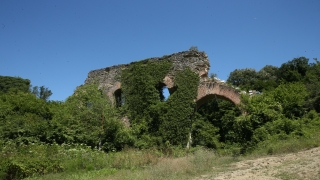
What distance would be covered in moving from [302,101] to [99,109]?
28.7ft

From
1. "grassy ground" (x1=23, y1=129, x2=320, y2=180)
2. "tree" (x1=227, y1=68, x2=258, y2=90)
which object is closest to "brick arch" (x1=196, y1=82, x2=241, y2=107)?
"grassy ground" (x1=23, y1=129, x2=320, y2=180)

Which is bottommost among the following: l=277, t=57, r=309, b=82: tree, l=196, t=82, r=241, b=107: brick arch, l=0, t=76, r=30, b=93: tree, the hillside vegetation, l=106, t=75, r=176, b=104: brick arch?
the hillside vegetation

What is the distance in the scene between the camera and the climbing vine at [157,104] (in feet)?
45.9

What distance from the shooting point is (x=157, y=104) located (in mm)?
14594

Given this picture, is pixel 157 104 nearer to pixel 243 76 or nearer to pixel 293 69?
pixel 293 69

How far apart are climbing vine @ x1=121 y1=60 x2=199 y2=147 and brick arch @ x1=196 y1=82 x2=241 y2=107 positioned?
30cm

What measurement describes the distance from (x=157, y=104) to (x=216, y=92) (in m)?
2.76

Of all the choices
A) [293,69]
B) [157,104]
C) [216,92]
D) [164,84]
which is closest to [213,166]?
[216,92]

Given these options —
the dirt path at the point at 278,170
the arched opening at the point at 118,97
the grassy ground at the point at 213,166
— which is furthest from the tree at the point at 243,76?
the dirt path at the point at 278,170

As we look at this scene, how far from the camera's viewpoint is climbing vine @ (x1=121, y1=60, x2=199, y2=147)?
45.9ft

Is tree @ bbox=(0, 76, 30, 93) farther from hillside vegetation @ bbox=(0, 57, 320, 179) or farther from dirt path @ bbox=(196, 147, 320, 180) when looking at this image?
dirt path @ bbox=(196, 147, 320, 180)

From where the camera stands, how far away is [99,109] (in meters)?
14.2

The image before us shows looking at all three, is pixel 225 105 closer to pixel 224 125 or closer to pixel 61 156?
pixel 224 125

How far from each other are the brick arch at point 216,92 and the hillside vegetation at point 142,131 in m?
0.41
